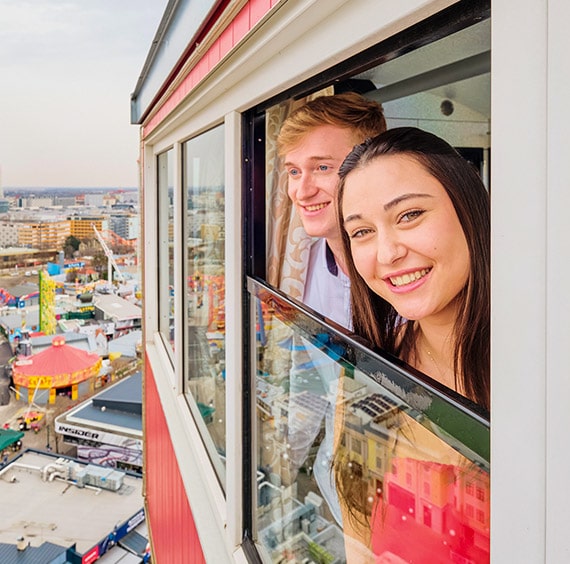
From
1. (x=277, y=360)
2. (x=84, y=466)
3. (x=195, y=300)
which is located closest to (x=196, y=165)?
(x=195, y=300)

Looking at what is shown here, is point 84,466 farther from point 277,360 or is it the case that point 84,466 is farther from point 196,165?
point 277,360

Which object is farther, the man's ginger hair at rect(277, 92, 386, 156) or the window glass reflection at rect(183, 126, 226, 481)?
the window glass reflection at rect(183, 126, 226, 481)

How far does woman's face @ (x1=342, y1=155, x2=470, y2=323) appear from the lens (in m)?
0.54

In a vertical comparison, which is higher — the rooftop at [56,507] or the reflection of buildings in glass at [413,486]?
the reflection of buildings in glass at [413,486]

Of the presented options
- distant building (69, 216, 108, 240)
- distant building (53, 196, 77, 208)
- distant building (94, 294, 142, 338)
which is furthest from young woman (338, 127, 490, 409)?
distant building (94, 294, 142, 338)

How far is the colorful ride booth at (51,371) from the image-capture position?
7301mm

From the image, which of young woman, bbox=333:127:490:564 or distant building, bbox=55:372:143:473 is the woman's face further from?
distant building, bbox=55:372:143:473

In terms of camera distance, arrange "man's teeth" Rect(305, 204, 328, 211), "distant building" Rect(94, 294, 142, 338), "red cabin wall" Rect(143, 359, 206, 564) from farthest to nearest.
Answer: "distant building" Rect(94, 294, 142, 338) → "red cabin wall" Rect(143, 359, 206, 564) → "man's teeth" Rect(305, 204, 328, 211)

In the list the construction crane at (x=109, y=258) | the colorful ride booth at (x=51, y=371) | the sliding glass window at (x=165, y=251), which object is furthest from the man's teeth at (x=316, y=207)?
the colorful ride booth at (x=51, y=371)

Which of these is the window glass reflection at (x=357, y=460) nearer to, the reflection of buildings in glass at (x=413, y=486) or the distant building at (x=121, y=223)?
the reflection of buildings in glass at (x=413, y=486)

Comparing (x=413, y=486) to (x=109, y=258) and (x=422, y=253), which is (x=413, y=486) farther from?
(x=109, y=258)

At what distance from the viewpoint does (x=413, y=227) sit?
0.59 metres

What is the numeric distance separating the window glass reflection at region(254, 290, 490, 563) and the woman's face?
89mm

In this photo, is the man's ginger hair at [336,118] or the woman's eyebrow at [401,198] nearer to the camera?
the woman's eyebrow at [401,198]
